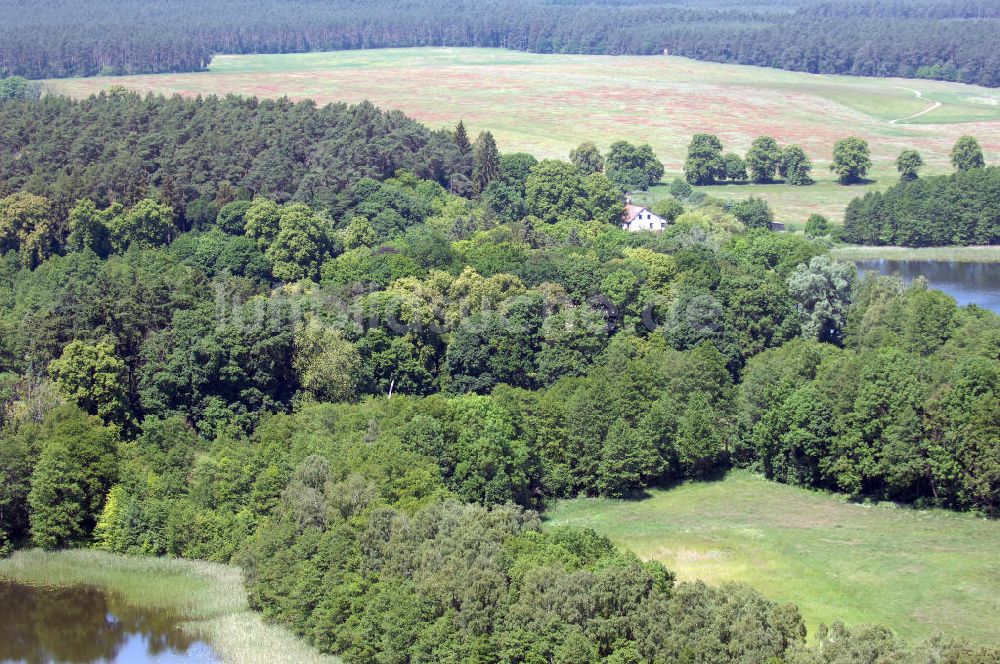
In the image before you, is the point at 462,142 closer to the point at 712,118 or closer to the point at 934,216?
the point at 934,216

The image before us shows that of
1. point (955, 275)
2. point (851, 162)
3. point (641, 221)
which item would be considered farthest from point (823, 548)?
point (851, 162)

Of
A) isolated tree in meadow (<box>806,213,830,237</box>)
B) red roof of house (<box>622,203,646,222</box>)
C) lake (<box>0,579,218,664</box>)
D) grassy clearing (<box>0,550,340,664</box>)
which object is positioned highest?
red roof of house (<box>622,203,646,222</box>)

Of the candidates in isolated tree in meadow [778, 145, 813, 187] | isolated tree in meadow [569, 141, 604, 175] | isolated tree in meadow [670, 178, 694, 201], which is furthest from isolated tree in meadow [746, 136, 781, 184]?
isolated tree in meadow [670, 178, 694, 201]

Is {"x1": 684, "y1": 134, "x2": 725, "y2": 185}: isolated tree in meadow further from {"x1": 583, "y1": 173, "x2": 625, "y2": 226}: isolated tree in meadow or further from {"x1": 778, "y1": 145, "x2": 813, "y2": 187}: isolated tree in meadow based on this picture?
{"x1": 583, "y1": 173, "x2": 625, "y2": 226}: isolated tree in meadow

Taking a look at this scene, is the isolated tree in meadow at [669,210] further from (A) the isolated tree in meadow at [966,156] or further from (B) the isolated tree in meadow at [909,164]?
(A) the isolated tree in meadow at [966,156]

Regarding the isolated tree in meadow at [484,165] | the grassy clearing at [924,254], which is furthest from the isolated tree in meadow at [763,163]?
the isolated tree in meadow at [484,165]

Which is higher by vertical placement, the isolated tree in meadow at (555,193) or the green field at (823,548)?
the isolated tree in meadow at (555,193)
